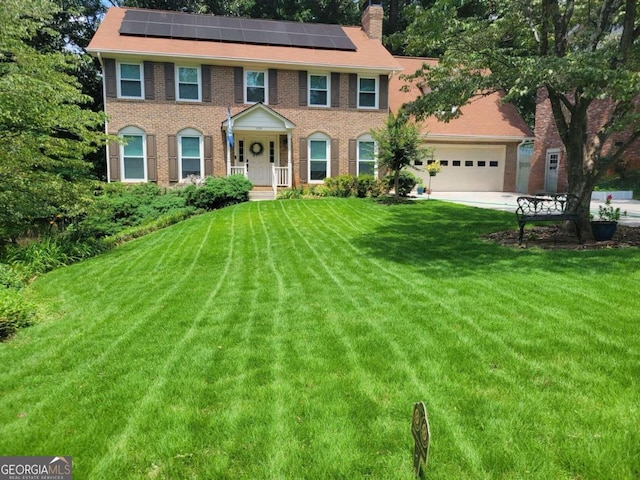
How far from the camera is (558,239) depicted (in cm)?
862

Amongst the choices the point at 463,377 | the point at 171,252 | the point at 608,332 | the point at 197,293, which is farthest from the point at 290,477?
the point at 171,252

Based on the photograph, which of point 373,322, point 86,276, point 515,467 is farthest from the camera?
point 86,276

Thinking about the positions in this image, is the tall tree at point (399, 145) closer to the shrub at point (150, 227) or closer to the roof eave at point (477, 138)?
the shrub at point (150, 227)

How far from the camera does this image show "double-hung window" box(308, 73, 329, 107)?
20234 millimetres

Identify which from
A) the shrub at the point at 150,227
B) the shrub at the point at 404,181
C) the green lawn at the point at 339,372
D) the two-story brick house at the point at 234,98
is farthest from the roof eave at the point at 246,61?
the green lawn at the point at 339,372

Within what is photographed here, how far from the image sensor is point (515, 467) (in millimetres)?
2424

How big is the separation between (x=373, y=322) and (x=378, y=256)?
349 cm

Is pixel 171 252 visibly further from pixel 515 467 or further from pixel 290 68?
pixel 290 68

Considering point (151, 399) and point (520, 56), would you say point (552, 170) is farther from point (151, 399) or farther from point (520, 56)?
point (151, 399)

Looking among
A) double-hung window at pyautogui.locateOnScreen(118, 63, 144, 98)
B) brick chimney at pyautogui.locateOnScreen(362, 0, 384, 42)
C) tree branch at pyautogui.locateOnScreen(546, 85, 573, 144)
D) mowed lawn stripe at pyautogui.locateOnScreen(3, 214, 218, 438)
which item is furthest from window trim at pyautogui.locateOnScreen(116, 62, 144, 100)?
tree branch at pyautogui.locateOnScreen(546, 85, 573, 144)

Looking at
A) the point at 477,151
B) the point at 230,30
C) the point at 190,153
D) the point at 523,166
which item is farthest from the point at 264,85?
the point at 523,166

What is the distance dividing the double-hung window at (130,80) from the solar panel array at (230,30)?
1.88 metres

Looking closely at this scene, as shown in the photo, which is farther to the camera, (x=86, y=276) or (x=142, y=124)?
Result: (x=142, y=124)

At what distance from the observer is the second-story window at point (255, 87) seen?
19688mm
